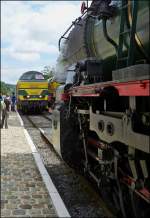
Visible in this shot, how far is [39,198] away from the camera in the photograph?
6332 mm

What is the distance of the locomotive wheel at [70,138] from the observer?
296 inches

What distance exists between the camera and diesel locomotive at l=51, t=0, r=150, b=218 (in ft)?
14.7

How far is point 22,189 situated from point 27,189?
8cm

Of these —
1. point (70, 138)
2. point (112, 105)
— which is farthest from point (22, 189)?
point (112, 105)

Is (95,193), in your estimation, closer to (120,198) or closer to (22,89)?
(120,198)

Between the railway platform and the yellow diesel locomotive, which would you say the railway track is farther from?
the yellow diesel locomotive

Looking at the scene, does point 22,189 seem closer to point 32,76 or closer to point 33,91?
point 33,91

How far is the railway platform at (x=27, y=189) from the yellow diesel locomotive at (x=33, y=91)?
18.5 meters

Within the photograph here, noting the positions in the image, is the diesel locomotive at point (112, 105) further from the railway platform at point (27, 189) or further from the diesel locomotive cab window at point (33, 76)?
the diesel locomotive cab window at point (33, 76)

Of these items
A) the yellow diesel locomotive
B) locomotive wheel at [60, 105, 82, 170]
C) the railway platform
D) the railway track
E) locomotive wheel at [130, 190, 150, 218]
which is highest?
the yellow diesel locomotive

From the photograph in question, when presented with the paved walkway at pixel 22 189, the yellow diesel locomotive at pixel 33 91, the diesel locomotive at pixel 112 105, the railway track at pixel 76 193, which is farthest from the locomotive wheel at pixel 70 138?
the yellow diesel locomotive at pixel 33 91

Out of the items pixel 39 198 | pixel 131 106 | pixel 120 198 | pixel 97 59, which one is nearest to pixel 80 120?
pixel 97 59

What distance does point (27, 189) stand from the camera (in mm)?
6840

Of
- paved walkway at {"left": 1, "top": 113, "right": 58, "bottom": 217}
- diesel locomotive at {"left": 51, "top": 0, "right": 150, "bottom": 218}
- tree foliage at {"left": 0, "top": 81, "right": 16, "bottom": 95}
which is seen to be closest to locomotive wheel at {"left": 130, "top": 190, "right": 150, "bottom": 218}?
diesel locomotive at {"left": 51, "top": 0, "right": 150, "bottom": 218}
